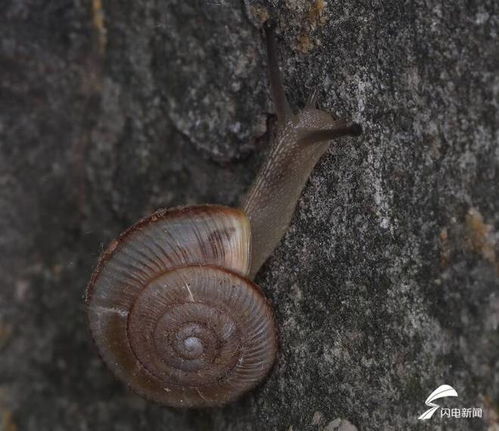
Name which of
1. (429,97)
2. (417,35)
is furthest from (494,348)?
(417,35)

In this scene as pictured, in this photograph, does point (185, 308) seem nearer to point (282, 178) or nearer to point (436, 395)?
point (282, 178)

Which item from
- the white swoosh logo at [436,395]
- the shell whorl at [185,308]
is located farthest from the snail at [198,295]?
the white swoosh logo at [436,395]

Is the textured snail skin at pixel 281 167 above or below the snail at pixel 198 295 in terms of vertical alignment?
above

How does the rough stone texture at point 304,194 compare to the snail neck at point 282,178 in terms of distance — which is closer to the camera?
the rough stone texture at point 304,194

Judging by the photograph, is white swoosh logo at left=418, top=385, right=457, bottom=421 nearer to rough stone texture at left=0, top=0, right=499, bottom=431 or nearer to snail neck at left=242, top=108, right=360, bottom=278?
rough stone texture at left=0, top=0, right=499, bottom=431

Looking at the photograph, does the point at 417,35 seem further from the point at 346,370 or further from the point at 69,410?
the point at 69,410
